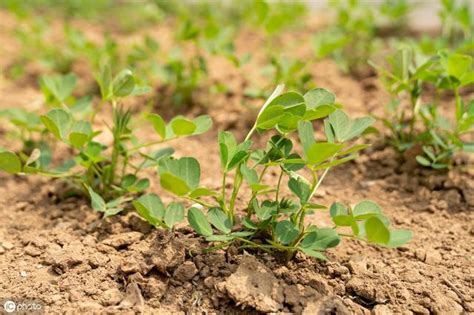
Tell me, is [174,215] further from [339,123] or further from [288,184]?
[339,123]

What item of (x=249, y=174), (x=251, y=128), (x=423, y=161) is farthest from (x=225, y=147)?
(x=251, y=128)

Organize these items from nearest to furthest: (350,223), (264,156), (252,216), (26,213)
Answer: (350,223)
(264,156)
(252,216)
(26,213)

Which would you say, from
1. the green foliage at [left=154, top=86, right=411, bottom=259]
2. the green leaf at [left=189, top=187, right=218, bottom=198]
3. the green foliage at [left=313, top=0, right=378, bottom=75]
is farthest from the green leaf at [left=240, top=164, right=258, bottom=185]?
the green foliage at [left=313, top=0, right=378, bottom=75]

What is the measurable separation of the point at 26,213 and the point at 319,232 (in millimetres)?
1019

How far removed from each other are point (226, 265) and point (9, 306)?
1.81ft

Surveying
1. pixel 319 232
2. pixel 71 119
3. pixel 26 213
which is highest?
pixel 71 119

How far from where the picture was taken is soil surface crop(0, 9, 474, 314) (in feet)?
4.65

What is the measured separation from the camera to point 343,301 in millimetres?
1435

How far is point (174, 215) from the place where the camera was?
1.55 meters

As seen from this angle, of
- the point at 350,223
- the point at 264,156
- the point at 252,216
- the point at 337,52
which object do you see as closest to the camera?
the point at 350,223

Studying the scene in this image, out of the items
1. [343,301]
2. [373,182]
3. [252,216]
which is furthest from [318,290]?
[373,182]

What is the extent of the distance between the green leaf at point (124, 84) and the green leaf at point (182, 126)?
19 centimetres

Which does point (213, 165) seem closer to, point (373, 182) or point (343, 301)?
point (373, 182)

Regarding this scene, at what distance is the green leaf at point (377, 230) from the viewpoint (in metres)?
1.32
